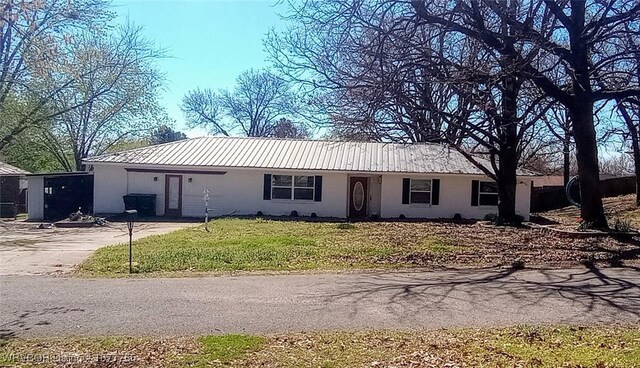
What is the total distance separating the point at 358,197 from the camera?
2500cm

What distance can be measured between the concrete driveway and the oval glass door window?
327 inches

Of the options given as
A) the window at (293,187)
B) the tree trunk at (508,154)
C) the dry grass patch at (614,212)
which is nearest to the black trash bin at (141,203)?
the window at (293,187)

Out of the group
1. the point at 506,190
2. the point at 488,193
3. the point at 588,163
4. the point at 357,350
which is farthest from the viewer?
the point at 488,193

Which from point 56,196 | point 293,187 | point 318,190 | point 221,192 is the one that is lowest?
point 56,196

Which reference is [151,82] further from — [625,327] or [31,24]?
[625,327]

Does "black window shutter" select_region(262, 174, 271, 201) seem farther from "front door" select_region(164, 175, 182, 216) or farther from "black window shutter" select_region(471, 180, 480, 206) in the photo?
"black window shutter" select_region(471, 180, 480, 206)

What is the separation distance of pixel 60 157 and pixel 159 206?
18.3 metres

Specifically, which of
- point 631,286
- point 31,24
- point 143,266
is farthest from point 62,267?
point 631,286

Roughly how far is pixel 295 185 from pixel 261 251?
12740 millimetres

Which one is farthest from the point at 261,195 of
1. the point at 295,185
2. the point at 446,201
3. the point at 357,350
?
the point at 357,350

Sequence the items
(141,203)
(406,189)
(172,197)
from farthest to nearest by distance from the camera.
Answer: (406,189)
(172,197)
(141,203)

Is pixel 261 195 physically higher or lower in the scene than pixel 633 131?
lower

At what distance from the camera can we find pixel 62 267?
35.1ft

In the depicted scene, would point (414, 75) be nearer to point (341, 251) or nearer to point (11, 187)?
point (341, 251)
